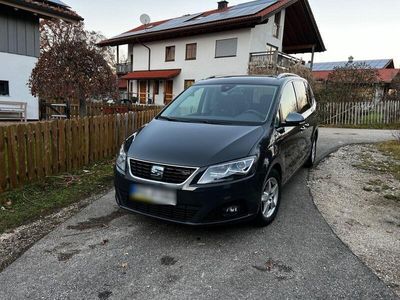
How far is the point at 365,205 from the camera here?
472 cm

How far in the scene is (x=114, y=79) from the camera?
9.98 meters

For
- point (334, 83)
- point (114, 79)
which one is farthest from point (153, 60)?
point (114, 79)

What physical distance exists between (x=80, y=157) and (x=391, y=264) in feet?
17.7

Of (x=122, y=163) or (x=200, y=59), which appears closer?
(x=122, y=163)

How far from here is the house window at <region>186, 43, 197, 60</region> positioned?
25.0 m

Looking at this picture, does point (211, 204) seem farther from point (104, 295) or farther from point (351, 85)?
point (351, 85)

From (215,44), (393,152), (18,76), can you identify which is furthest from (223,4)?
(393,152)

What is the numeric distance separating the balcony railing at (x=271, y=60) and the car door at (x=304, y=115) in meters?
13.5

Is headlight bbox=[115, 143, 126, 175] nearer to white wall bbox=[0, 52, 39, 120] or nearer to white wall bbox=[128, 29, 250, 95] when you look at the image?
white wall bbox=[0, 52, 39, 120]

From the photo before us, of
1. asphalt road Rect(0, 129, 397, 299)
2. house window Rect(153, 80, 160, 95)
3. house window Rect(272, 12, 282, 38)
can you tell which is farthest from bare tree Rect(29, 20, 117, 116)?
house window Rect(153, 80, 160, 95)

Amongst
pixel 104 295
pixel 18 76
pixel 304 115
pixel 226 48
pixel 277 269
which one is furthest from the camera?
pixel 226 48

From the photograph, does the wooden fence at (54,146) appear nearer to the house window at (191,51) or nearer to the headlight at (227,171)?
the headlight at (227,171)

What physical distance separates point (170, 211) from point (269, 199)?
128cm

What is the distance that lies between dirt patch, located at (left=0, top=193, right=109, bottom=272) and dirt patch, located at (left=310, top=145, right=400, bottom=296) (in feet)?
11.0
